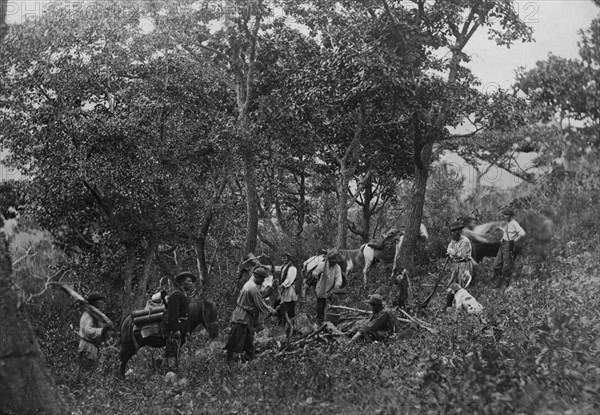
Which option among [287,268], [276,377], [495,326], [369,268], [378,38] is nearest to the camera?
[276,377]

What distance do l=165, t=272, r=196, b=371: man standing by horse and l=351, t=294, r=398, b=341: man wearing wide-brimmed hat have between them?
3.08m

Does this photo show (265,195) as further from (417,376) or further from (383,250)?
(417,376)

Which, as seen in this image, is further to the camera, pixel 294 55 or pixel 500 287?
pixel 294 55

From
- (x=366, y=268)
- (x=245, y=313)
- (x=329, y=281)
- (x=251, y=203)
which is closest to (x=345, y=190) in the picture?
(x=366, y=268)

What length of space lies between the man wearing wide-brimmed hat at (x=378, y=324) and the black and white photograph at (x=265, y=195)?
0.04 metres

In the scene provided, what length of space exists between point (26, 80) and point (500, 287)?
578 inches

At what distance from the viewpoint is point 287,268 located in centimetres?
1773

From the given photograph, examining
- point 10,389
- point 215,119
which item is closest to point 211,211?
point 215,119

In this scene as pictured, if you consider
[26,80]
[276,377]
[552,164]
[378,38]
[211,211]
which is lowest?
[276,377]

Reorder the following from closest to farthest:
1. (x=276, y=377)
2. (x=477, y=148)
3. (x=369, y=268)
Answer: (x=276, y=377)
(x=369, y=268)
(x=477, y=148)

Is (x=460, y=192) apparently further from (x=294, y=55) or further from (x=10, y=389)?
(x=10, y=389)

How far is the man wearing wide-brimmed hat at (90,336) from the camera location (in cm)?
1277

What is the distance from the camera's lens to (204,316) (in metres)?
13.5

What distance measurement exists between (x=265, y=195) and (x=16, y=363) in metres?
19.9
